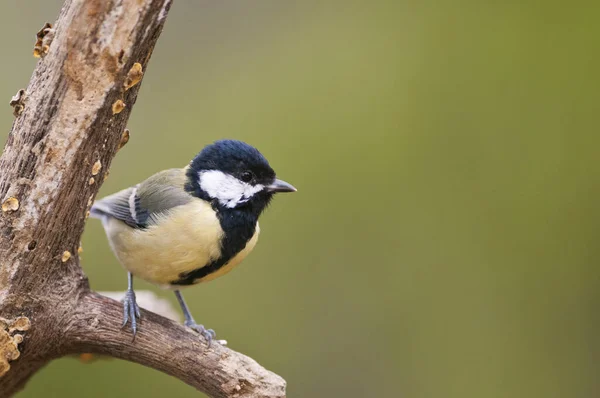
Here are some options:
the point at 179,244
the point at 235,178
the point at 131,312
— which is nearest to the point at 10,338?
the point at 131,312

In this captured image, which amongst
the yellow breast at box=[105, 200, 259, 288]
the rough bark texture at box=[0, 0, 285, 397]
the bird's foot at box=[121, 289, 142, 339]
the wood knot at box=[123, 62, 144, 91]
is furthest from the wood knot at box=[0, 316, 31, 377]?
the wood knot at box=[123, 62, 144, 91]

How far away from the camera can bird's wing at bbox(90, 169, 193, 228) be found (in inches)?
66.9

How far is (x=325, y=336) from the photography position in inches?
111

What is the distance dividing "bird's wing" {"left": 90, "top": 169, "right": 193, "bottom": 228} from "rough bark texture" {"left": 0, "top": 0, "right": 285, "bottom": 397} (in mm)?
244

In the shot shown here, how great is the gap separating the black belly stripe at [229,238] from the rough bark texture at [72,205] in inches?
5.0

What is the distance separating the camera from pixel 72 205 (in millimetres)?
1408

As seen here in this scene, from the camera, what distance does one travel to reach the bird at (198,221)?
1613mm

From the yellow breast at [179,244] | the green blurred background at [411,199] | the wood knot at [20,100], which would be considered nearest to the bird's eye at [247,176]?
the yellow breast at [179,244]

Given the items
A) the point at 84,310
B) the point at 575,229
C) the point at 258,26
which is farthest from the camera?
the point at 258,26

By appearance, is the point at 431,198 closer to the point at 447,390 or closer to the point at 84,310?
the point at 447,390

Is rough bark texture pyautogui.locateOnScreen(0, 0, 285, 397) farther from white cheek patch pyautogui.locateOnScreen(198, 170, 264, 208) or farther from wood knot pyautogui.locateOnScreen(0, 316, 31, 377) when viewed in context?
white cheek patch pyautogui.locateOnScreen(198, 170, 264, 208)

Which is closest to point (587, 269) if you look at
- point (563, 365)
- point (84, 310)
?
point (563, 365)

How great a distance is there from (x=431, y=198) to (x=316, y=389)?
0.96 meters

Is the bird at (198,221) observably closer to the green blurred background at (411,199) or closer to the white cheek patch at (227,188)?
the white cheek patch at (227,188)
